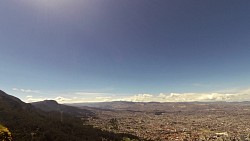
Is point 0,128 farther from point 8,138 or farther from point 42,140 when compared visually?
point 42,140

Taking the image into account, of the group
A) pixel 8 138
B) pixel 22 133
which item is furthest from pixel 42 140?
pixel 8 138

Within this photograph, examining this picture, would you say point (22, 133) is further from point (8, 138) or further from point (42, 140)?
point (8, 138)

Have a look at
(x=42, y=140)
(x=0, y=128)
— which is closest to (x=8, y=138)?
(x=0, y=128)

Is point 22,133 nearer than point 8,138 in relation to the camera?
No

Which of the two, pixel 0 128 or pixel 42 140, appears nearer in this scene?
pixel 0 128

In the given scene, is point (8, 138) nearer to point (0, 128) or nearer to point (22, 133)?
point (0, 128)

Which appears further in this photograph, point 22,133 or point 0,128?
point 22,133

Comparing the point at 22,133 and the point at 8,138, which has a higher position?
the point at 8,138

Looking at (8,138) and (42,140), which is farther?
(42,140)

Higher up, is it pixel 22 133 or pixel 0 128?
pixel 0 128
